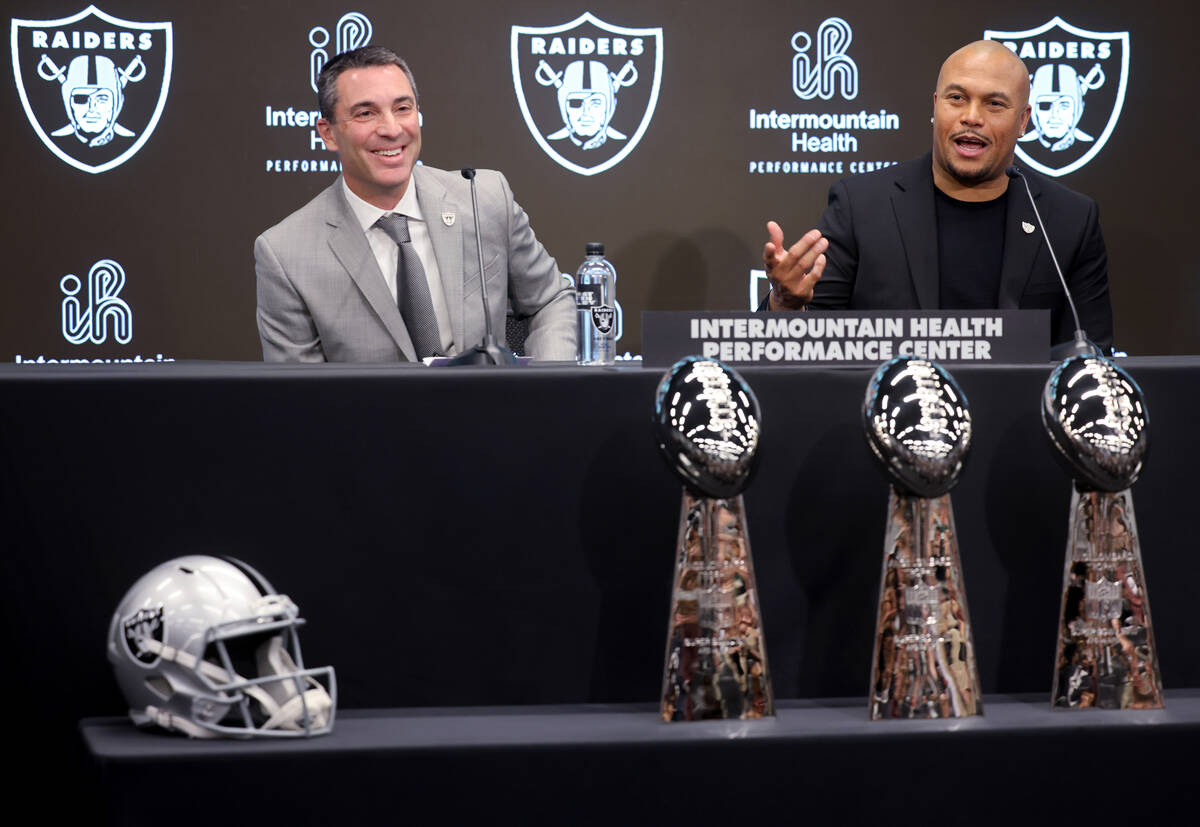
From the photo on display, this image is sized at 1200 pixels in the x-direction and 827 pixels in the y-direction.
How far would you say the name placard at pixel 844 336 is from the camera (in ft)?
5.46

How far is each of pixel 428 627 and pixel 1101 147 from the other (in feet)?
10.5

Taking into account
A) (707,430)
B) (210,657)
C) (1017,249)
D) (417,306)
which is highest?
(1017,249)

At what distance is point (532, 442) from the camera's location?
5.39ft

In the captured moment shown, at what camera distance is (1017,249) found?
286cm

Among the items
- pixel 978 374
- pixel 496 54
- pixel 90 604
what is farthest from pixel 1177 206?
pixel 90 604

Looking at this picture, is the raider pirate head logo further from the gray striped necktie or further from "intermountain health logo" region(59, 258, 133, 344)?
the gray striped necktie

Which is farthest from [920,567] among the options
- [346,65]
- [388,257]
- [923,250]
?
[346,65]

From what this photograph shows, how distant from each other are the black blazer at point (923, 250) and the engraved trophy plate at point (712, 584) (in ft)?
4.51

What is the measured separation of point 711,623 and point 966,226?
1.75 metres

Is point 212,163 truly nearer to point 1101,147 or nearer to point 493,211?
point 493,211

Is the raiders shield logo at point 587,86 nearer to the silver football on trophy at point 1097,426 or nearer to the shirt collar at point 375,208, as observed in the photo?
the shirt collar at point 375,208

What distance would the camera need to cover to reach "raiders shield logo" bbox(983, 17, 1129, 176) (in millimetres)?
4086

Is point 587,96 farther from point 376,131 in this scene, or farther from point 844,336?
point 844,336

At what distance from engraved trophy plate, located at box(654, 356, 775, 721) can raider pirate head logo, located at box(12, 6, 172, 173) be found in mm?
2862
